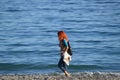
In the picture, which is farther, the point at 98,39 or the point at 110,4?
the point at 110,4

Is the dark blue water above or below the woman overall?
below

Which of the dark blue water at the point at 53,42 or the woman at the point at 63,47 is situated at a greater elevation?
the woman at the point at 63,47

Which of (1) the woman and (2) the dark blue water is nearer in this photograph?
(1) the woman

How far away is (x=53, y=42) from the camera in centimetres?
3741

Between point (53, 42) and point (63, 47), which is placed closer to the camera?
point (63, 47)

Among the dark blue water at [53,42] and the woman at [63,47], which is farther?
the dark blue water at [53,42]

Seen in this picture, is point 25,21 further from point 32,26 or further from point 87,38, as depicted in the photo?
point 87,38

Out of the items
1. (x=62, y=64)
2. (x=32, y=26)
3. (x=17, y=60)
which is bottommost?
(x=32, y=26)

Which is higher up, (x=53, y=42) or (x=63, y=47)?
(x=63, y=47)

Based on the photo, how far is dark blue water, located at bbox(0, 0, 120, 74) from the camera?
2758cm

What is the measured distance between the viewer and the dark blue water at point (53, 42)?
27.6 meters

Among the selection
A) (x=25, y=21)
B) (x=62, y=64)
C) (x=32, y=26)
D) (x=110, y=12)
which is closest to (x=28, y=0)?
(x=110, y=12)

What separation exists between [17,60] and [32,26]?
2090 cm

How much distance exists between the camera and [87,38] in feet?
129
